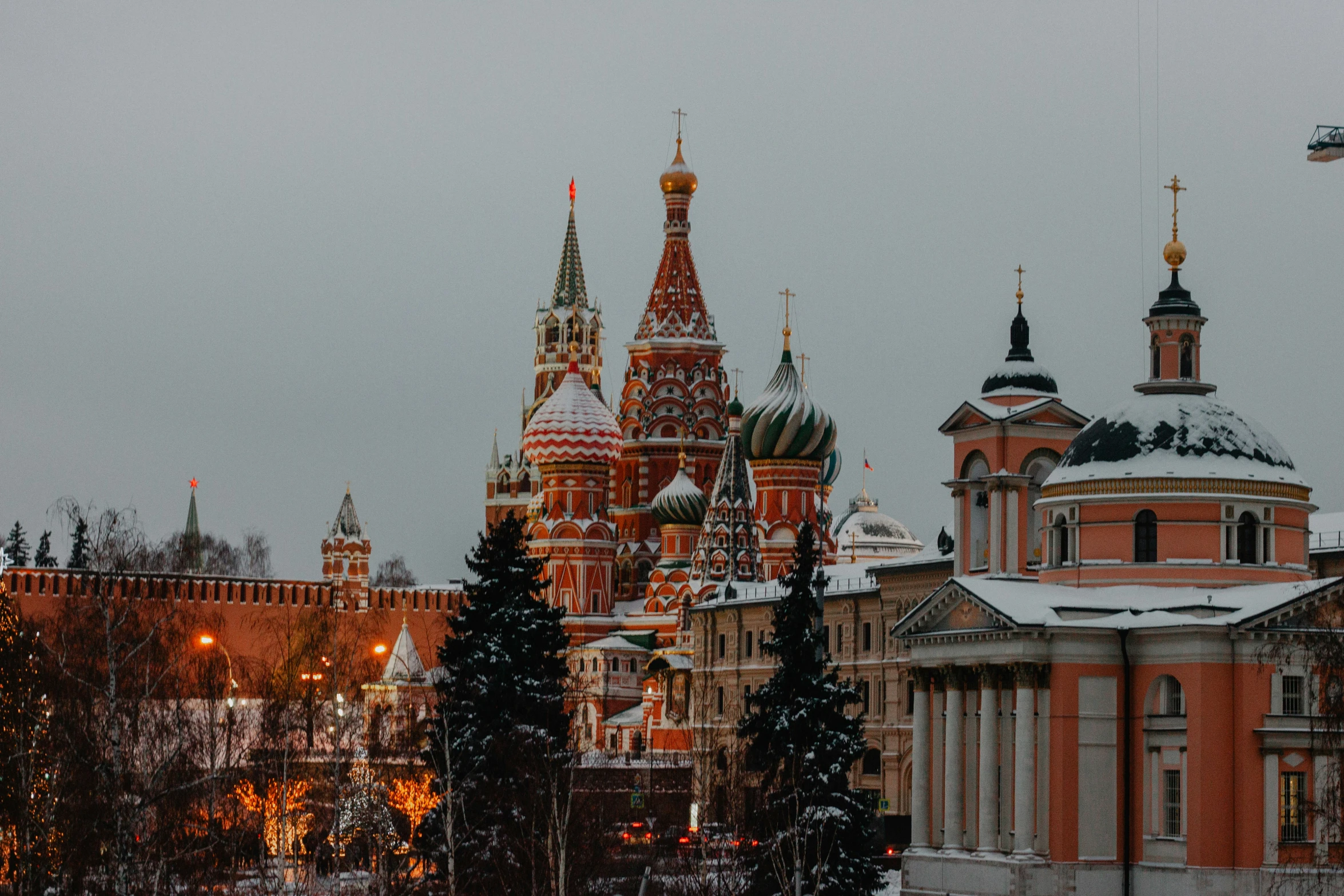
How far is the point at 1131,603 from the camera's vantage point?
148ft

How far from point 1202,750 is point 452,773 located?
12.8 metres

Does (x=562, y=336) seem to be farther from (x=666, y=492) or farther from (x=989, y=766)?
(x=989, y=766)

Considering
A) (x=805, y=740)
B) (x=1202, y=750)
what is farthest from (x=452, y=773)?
(x=1202, y=750)

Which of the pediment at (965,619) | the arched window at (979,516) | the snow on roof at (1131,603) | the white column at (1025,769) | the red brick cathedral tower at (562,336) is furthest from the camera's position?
the red brick cathedral tower at (562,336)

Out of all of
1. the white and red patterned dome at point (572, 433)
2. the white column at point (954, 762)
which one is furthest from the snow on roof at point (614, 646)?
the white column at point (954, 762)

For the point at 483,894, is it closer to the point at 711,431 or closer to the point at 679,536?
the point at 679,536

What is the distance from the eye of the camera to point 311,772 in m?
46.2

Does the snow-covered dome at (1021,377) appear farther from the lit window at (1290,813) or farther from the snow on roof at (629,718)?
the snow on roof at (629,718)

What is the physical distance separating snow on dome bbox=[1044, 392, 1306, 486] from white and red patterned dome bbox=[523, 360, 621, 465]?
52483 millimetres

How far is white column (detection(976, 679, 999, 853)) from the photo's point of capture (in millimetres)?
44719

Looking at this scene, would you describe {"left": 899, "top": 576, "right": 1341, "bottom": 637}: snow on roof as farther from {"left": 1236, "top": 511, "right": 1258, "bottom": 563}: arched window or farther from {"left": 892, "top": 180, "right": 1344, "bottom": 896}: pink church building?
{"left": 1236, "top": 511, "right": 1258, "bottom": 563}: arched window

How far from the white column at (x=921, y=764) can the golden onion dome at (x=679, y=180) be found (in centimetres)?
6045

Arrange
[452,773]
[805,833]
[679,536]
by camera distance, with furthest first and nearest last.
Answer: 1. [679,536]
2. [452,773]
3. [805,833]

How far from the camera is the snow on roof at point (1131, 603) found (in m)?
43.6
